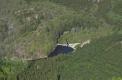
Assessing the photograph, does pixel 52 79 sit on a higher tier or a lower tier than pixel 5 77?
lower

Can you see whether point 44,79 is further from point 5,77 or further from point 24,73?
point 5,77

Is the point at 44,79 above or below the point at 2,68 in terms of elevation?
below

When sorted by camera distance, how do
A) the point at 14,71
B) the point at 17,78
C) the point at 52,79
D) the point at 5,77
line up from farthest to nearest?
1. the point at 52,79
2. the point at 17,78
3. the point at 14,71
4. the point at 5,77

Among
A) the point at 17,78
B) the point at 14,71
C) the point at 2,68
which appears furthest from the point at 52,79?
the point at 2,68

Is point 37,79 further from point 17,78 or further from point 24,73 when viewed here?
point 17,78

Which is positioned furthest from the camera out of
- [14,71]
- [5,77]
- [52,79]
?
[52,79]

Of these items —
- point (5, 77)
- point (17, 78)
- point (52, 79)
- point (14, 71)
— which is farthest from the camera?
Result: point (52, 79)

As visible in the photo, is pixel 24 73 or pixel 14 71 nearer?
pixel 14 71

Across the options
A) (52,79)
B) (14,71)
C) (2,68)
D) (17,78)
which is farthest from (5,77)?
(52,79)

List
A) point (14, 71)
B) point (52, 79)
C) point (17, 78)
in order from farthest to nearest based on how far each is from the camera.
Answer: point (52, 79) → point (17, 78) → point (14, 71)
